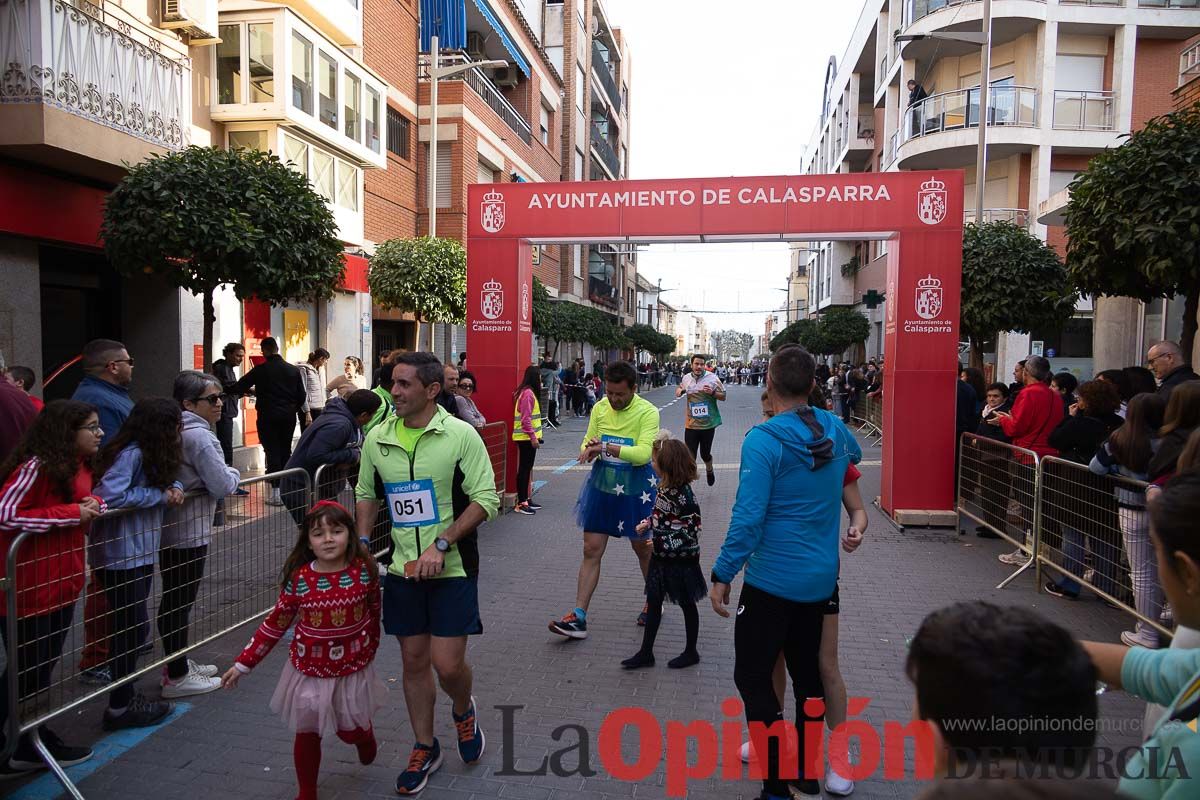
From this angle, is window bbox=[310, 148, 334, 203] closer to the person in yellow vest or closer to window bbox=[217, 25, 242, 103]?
window bbox=[217, 25, 242, 103]

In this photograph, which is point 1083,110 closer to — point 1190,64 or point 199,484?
point 1190,64

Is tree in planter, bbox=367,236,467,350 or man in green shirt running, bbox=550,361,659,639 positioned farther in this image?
tree in planter, bbox=367,236,467,350

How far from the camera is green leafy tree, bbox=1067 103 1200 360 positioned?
7.22m

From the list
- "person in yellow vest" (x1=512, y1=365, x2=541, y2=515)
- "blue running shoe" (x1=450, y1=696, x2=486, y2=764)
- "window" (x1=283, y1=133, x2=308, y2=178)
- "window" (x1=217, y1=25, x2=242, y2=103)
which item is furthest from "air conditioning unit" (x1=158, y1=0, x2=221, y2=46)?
"blue running shoe" (x1=450, y1=696, x2=486, y2=764)

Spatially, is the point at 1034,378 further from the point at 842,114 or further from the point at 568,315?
the point at 842,114

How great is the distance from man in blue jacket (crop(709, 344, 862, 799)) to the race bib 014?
1287 mm

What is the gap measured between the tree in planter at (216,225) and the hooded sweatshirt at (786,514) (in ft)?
22.3

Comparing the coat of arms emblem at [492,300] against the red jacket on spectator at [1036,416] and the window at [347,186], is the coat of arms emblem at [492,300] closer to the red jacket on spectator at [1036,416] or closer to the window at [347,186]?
the red jacket on spectator at [1036,416]

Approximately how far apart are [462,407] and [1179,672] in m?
7.66

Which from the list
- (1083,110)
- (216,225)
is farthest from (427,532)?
(1083,110)

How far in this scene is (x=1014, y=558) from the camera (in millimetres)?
7773

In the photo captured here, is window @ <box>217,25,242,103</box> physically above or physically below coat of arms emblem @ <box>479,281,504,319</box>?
above

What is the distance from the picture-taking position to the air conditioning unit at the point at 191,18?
36.5ft

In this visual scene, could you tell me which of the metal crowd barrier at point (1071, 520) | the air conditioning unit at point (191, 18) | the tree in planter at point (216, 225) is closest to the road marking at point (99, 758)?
the tree in planter at point (216, 225)
